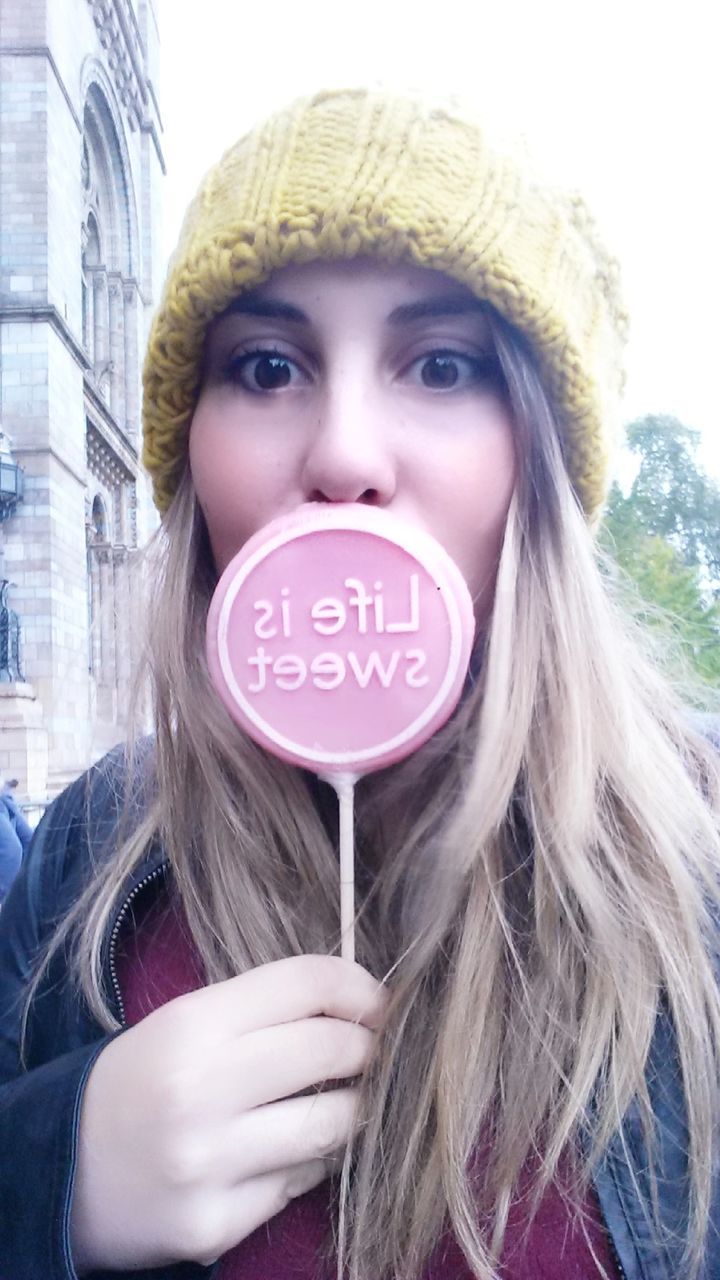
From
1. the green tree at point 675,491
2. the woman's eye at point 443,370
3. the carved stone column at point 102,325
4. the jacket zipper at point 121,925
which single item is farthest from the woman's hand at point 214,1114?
the green tree at point 675,491

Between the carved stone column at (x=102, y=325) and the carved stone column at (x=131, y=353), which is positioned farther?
the carved stone column at (x=131, y=353)

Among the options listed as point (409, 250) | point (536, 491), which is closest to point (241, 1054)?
point (536, 491)

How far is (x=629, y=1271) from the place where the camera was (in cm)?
84

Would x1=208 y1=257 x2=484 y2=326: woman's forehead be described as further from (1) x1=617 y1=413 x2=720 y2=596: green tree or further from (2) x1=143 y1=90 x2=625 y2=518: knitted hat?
(1) x1=617 y1=413 x2=720 y2=596: green tree

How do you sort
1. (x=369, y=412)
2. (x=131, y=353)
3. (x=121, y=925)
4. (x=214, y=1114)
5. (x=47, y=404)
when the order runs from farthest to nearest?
(x=131, y=353)
(x=47, y=404)
(x=121, y=925)
(x=369, y=412)
(x=214, y=1114)

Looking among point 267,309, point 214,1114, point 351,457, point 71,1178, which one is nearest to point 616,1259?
point 214,1114

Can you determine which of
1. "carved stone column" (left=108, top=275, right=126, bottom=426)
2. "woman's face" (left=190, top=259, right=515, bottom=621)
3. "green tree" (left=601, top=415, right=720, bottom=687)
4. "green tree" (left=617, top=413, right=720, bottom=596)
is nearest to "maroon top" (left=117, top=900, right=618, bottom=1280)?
"woman's face" (left=190, top=259, right=515, bottom=621)

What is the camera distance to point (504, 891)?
3.40 feet

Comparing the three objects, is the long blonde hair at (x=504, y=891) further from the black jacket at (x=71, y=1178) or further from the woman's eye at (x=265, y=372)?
the woman's eye at (x=265, y=372)

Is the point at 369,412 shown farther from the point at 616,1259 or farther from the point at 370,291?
the point at 616,1259

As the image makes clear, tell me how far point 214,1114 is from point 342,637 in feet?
1.59

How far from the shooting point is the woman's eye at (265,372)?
1.09m

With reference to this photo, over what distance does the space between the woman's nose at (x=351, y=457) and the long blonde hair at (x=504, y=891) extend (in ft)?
0.56

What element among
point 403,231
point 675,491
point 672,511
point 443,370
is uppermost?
point 675,491
